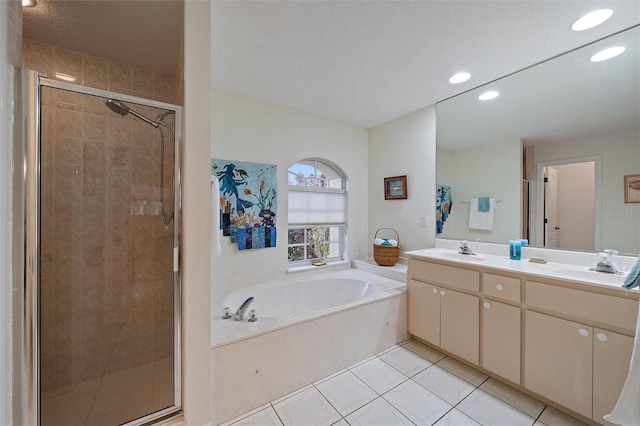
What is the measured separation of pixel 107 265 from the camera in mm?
1963

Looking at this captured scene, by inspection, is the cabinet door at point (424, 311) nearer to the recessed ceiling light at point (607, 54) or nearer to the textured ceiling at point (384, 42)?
the textured ceiling at point (384, 42)

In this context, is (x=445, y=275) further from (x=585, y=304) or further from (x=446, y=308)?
(x=585, y=304)

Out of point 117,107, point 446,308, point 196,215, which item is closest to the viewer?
point 196,215

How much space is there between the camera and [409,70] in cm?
206

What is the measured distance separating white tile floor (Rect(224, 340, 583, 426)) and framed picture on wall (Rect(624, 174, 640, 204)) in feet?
4.76

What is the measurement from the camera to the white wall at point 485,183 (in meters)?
2.22

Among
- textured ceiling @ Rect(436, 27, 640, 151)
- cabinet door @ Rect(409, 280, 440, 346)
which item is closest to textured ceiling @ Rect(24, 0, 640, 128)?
textured ceiling @ Rect(436, 27, 640, 151)

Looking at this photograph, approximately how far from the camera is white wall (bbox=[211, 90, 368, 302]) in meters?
2.43

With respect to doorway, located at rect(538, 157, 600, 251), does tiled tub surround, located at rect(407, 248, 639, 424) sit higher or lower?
lower

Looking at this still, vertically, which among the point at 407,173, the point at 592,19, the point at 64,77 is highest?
the point at 592,19

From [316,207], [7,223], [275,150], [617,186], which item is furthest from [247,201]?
[617,186]

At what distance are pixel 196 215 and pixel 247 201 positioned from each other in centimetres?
121

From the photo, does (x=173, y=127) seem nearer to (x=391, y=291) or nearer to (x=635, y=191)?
(x=391, y=291)

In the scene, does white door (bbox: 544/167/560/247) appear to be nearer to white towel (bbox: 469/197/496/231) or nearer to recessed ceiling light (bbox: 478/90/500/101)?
white towel (bbox: 469/197/496/231)
